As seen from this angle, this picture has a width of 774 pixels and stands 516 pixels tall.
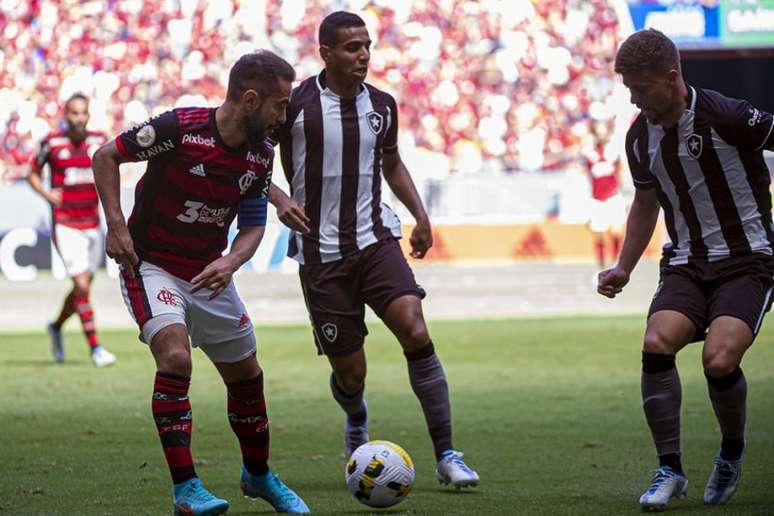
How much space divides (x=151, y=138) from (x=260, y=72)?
51 cm

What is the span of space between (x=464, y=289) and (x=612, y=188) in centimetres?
463

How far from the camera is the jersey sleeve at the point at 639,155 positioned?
5.89m

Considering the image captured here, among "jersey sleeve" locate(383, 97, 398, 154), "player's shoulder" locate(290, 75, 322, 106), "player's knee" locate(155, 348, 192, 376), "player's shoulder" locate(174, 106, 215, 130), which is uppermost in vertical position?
"player's shoulder" locate(174, 106, 215, 130)

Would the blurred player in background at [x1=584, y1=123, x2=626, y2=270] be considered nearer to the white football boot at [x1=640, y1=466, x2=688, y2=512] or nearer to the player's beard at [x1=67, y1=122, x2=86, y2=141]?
the player's beard at [x1=67, y1=122, x2=86, y2=141]

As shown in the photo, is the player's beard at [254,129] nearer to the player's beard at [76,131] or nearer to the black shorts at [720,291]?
the black shorts at [720,291]

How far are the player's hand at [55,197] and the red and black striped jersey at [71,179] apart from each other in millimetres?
36

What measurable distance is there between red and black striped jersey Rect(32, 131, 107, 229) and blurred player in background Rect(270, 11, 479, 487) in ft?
21.4

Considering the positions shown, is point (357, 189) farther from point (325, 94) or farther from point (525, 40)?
point (525, 40)

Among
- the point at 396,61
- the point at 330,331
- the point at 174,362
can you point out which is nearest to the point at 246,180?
the point at 174,362

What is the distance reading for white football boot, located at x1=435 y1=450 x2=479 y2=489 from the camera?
6.14 meters

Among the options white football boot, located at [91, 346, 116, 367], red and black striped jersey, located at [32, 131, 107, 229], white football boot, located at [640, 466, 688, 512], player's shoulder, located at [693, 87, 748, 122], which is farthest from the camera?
red and black striped jersey, located at [32, 131, 107, 229]

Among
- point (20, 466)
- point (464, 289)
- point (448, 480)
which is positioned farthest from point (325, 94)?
point (464, 289)

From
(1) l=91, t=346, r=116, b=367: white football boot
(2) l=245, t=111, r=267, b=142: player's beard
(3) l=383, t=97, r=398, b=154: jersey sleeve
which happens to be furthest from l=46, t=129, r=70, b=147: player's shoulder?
(2) l=245, t=111, r=267, b=142: player's beard

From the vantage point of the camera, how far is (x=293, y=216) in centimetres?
614
